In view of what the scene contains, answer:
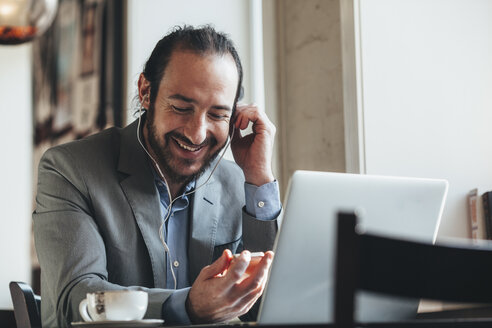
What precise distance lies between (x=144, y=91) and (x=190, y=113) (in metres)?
0.24

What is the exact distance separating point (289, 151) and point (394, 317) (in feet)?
6.13

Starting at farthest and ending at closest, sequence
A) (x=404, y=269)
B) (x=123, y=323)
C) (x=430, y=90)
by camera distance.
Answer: (x=430, y=90) < (x=123, y=323) < (x=404, y=269)

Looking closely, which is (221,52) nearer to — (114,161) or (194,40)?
(194,40)

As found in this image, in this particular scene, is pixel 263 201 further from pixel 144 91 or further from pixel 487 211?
pixel 487 211

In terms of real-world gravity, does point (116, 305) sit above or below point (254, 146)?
below

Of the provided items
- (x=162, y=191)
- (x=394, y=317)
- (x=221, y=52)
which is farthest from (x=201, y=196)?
(x=394, y=317)

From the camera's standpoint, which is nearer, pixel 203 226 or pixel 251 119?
pixel 203 226

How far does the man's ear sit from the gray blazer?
90 mm

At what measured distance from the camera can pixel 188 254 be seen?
2039mm

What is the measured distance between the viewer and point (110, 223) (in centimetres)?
191

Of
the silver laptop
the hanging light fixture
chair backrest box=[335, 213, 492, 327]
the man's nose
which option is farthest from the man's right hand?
the hanging light fixture

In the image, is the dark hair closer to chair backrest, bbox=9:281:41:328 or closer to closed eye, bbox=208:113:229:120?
closed eye, bbox=208:113:229:120

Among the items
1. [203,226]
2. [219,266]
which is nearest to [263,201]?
[203,226]

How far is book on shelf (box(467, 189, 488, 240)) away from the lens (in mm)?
2587
